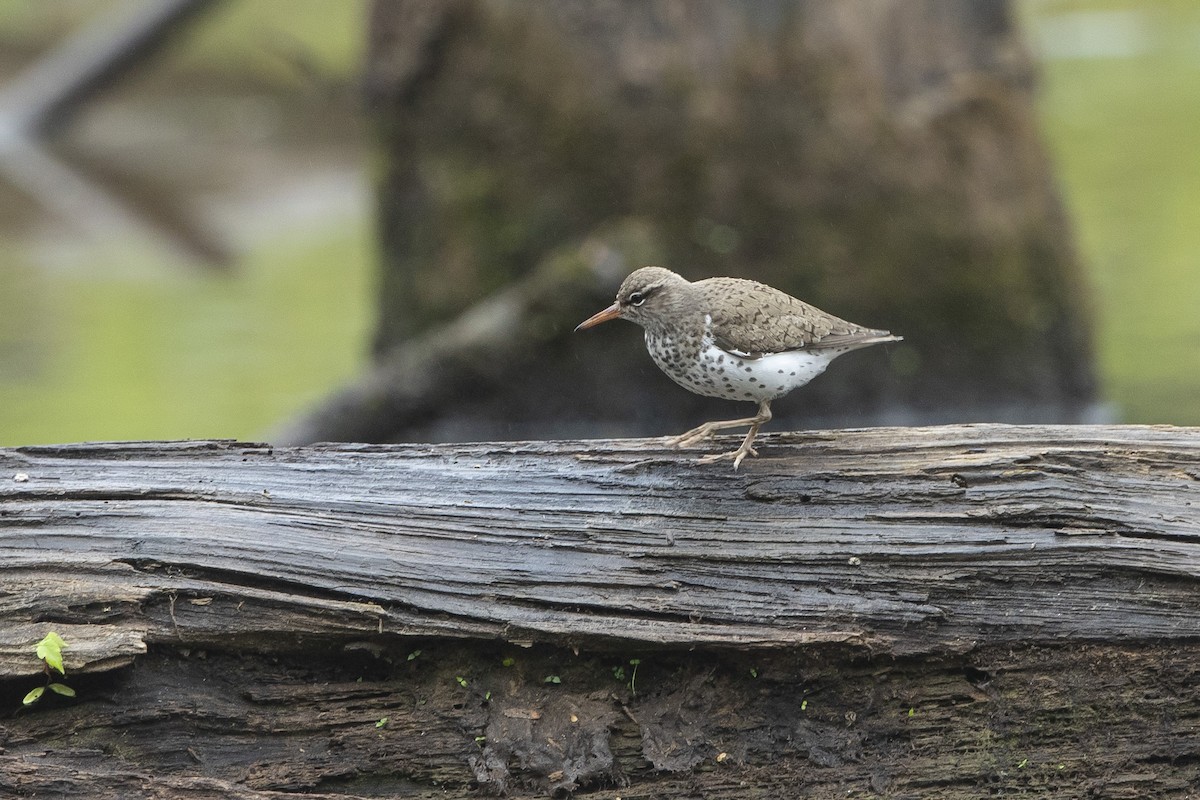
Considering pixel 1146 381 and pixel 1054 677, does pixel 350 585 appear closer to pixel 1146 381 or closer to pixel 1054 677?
pixel 1054 677

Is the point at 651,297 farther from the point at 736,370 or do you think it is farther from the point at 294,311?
the point at 294,311

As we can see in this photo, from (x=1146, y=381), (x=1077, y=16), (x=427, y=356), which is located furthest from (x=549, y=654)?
(x=1077, y=16)

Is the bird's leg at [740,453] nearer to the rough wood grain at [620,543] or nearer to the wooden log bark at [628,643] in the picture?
the rough wood grain at [620,543]

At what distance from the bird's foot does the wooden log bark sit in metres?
0.28

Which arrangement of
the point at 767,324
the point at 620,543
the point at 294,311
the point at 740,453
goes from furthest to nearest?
the point at 294,311
the point at 767,324
the point at 740,453
the point at 620,543

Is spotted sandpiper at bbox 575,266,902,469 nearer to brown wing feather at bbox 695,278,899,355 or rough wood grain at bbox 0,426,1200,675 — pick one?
brown wing feather at bbox 695,278,899,355

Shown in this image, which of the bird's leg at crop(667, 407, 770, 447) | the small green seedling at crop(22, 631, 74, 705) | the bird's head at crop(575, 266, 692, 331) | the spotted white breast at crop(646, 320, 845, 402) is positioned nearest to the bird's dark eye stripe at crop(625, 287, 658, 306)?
the bird's head at crop(575, 266, 692, 331)

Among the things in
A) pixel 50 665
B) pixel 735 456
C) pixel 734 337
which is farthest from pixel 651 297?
pixel 50 665

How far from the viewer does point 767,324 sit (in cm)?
487

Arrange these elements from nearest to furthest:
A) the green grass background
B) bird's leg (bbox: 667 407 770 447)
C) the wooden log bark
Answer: the wooden log bark
bird's leg (bbox: 667 407 770 447)
the green grass background

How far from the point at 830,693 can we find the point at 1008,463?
3.31 ft

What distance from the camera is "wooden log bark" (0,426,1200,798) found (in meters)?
4.12

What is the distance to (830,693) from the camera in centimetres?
422

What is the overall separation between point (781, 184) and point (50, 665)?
7280mm
